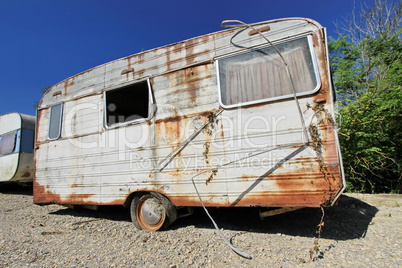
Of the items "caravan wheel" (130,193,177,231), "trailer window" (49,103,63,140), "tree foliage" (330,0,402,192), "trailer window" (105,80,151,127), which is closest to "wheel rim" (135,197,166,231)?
"caravan wheel" (130,193,177,231)

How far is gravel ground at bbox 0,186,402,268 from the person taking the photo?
8.44ft

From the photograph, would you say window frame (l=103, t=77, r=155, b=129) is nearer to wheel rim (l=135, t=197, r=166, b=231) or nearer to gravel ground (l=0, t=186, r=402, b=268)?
wheel rim (l=135, t=197, r=166, b=231)

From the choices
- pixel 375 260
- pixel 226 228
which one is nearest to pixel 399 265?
pixel 375 260

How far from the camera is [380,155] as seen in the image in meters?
6.43

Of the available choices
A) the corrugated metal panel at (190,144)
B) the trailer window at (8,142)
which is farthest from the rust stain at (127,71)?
the trailer window at (8,142)

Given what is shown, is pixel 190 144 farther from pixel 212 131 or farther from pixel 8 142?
pixel 8 142

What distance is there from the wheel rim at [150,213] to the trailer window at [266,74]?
2.03 m

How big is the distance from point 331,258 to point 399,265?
63cm

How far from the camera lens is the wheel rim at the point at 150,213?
365 cm

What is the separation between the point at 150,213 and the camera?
3693mm

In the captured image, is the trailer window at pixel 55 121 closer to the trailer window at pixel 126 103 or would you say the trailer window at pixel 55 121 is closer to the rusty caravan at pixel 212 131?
the rusty caravan at pixel 212 131

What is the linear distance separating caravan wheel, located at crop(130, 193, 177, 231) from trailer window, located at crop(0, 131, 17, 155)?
242 inches

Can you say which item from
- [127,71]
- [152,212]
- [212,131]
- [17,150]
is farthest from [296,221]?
[17,150]

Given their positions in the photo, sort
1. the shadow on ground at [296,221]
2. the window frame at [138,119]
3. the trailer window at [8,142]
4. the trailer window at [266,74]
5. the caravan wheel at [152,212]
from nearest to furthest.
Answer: the trailer window at [266,74]
the shadow on ground at [296,221]
the caravan wheel at [152,212]
the window frame at [138,119]
the trailer window at [8,142]
